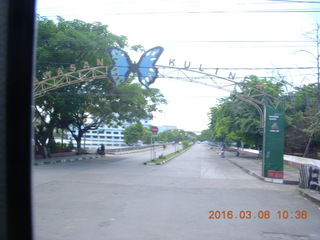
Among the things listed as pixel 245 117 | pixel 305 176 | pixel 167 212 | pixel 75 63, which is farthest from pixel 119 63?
pixel 245 117

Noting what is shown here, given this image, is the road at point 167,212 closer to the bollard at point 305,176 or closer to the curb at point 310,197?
the curb at point 310,197

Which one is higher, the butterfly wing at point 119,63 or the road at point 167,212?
the butterfly wing at point 119,63

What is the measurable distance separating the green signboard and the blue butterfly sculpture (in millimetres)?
6508

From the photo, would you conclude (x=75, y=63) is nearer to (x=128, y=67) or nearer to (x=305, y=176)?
(x=128, y=67)

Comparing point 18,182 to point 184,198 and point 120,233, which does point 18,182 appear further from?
point 184,198

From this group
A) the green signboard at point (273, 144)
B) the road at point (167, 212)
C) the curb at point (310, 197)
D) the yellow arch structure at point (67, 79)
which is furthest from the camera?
the yellow arch structure at point (67, 79)

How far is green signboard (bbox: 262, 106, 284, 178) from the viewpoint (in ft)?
53.3

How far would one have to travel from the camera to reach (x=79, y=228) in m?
6.57
